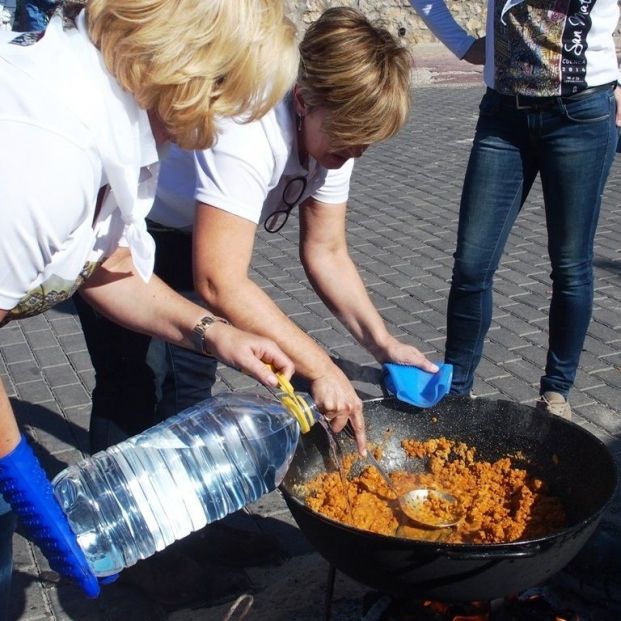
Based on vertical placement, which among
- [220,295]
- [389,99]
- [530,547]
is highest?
[389,99]

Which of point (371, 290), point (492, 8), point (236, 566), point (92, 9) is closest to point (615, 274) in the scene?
point (371, 290)

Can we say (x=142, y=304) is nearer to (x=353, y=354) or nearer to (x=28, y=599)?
(x=28, y=599)

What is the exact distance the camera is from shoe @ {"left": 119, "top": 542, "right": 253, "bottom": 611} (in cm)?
286

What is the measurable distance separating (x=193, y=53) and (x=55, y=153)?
0.98 ft

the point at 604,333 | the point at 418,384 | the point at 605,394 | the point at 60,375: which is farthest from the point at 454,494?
the point at 604,333

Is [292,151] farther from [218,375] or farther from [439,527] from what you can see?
[218,375]

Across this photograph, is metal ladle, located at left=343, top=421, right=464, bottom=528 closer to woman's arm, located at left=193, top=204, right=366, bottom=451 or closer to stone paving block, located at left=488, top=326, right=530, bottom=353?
woman's arm, located at left=193, top=204, right=366, bottom=451

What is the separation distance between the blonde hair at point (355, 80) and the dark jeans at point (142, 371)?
2.43 feet

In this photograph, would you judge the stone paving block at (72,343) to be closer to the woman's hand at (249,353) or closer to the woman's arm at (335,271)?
the woman's arm at (335,271)

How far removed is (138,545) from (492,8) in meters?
2.48

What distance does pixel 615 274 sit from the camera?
5625 millimetres

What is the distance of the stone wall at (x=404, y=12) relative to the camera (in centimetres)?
1480

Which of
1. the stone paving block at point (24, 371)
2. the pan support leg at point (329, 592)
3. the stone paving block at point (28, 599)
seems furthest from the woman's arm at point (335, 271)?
the stone paving block at point (24, 371)

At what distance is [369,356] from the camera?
15.2 ft
